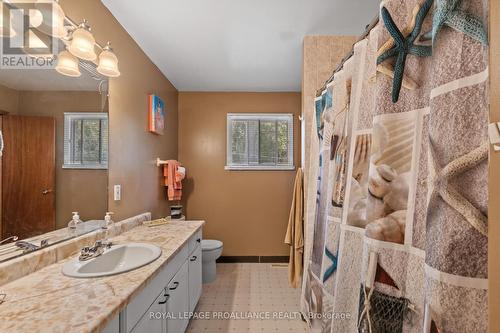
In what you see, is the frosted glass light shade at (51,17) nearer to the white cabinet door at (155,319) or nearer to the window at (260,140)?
the white cabinet door at (155,319)

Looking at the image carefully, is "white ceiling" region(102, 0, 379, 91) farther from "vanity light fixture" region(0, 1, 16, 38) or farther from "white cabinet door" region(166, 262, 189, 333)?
"white cabinet door" region(166, 262, 189, 333)

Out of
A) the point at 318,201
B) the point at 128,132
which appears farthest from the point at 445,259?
the point at 128,132

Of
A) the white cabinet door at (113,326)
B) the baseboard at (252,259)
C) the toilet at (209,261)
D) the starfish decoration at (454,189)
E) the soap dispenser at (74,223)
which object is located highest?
the starfish decoration at (454,189)

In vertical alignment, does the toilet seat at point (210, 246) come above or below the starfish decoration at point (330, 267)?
below

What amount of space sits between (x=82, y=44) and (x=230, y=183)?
2176 mm

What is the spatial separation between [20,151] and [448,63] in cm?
161

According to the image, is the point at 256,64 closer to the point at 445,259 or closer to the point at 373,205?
the point at 373,205

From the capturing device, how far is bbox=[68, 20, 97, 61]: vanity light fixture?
1.24 m

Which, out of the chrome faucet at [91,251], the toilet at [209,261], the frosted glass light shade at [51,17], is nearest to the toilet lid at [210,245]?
the toilet at [209,261]

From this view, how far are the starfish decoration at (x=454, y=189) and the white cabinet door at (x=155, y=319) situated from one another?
1.19 meters

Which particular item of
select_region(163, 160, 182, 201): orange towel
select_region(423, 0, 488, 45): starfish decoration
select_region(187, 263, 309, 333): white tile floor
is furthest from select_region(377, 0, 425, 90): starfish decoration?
select_region(163, 160, 182, 201): orange towel

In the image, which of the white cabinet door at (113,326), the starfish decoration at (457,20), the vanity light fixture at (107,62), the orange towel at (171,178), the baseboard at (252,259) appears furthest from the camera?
the baseboard at (252,259)

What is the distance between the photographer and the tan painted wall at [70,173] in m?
1.09

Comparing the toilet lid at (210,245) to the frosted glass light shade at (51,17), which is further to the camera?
the toilet lid at (210,245)
